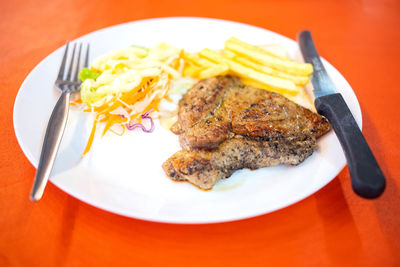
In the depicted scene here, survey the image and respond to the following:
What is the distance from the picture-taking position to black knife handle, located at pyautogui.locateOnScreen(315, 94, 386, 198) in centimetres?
193

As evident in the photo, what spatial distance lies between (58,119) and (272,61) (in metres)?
2.41

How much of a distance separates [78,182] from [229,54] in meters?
2.27

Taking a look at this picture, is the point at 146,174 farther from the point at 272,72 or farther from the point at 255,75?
the point at 272,72

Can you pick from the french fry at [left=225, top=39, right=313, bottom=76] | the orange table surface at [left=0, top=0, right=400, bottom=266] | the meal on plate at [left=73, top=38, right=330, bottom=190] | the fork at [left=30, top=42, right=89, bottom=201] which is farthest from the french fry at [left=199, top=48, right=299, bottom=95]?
the fork at [left=30, top=42, right=89, bottom=201]

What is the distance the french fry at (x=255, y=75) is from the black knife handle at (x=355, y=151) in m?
0.45

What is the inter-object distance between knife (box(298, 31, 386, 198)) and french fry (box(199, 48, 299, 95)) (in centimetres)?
30

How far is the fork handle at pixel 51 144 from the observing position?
209 centimetres

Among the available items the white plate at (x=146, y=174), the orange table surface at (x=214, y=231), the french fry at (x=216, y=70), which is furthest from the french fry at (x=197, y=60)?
the orange table surface at (x=214, y=231)

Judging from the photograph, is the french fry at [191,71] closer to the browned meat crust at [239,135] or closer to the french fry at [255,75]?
the french fry at [255,75]

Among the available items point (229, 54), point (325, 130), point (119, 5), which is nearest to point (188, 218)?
point (325, 130)

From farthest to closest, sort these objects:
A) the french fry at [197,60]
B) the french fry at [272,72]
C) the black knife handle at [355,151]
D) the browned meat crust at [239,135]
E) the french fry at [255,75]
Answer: the french fry at [197,60]
the french fry at [272,72]
the french fry at [255,75]
the browned meat crust at [239,135]
the black knife handle at [355,151]

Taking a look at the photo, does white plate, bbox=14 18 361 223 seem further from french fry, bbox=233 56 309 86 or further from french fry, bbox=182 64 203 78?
french fry, bbox=182 64 203 78

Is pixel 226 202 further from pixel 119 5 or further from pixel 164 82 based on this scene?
pixel 119 5

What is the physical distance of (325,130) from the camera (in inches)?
109
